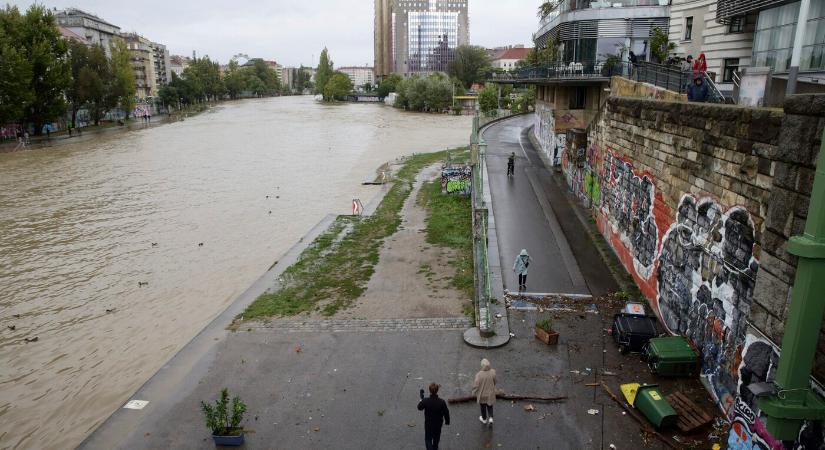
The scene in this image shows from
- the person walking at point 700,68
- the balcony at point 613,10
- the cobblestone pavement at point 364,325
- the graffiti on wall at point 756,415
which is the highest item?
the balcony at point 613,10

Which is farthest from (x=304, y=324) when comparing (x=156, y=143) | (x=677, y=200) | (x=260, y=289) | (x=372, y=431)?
(x=156, y=143)

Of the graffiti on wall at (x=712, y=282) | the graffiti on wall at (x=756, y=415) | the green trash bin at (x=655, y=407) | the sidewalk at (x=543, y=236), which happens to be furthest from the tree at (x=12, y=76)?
the graffiti on wall at (x=756, y=415)

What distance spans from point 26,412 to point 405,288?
33.2ft

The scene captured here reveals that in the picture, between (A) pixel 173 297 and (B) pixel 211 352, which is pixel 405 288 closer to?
(B) pixel 211 352

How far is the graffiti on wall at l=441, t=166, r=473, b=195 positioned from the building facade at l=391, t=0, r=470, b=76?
556 feet

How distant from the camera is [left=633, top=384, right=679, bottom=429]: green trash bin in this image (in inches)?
374

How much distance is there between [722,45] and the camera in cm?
2061

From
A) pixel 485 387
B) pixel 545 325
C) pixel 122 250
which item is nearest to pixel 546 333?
pixel 545 325

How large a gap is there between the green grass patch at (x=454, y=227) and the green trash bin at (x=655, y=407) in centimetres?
687

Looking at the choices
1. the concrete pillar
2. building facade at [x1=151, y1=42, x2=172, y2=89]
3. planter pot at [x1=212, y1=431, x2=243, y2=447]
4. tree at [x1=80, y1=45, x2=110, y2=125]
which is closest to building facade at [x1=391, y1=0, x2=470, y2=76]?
building facade at [x1=151, y1=42, x2=172, y2=89]

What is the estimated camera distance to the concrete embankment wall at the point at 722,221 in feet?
25.0

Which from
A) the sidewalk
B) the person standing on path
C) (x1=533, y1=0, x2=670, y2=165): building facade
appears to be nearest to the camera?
the person standing on path

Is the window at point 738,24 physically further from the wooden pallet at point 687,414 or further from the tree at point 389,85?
the tree at point 389,85

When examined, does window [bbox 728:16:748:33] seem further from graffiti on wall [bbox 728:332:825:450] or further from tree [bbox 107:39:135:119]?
tree [bbox 107:39:135:119]
